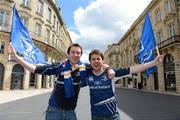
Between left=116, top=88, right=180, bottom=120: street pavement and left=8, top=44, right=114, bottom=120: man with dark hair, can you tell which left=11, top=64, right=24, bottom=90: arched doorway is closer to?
left=116, top=88, right=180, bottom=120: street pavement

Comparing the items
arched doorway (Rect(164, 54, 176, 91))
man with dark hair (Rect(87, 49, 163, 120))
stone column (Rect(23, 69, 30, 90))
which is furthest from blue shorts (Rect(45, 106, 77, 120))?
stone column (Rect(23, 69, 30, 90))

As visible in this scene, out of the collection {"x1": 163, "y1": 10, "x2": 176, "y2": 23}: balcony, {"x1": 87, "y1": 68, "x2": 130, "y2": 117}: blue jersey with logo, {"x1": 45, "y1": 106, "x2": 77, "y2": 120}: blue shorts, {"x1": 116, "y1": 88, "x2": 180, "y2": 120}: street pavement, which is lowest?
{"x1": 116, "y1": 88, "x2": 180, "y2": 120}: street pavement

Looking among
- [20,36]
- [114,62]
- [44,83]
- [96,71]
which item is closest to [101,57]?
[96,71]

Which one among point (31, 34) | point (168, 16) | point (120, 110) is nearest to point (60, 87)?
point (120, 110)

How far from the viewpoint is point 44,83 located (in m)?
35.3

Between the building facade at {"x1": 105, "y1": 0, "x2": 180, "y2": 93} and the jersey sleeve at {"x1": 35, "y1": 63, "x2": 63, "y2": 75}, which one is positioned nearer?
the jersey sleeve at {"x1": 35, "y1": 63, "x2": 63, "y2": 75}

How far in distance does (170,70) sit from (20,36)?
86.1 ft

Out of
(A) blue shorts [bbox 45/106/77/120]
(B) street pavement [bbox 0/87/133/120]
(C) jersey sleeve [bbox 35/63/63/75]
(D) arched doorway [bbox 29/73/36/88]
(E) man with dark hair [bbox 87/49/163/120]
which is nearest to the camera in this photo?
(A) blue shorts [bbox 45/106/77/120]

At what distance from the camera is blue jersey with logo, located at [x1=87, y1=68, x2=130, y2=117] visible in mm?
3169

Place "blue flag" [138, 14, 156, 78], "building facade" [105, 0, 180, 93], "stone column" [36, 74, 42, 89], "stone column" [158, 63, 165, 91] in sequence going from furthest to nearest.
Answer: "stone column" [36, 74, 42, 89]
"stone column" [158, 63, 165, 91]
"building facade" [105, 0, 180, 93]
"blue flag" [138, 14, 156, 78]

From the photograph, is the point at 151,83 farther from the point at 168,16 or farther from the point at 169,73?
the point at 168,16

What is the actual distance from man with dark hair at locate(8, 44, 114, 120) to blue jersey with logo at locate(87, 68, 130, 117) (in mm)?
210

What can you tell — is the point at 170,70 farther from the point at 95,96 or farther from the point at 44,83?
the point at 95,96

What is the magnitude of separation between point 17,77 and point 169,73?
67.7ft
